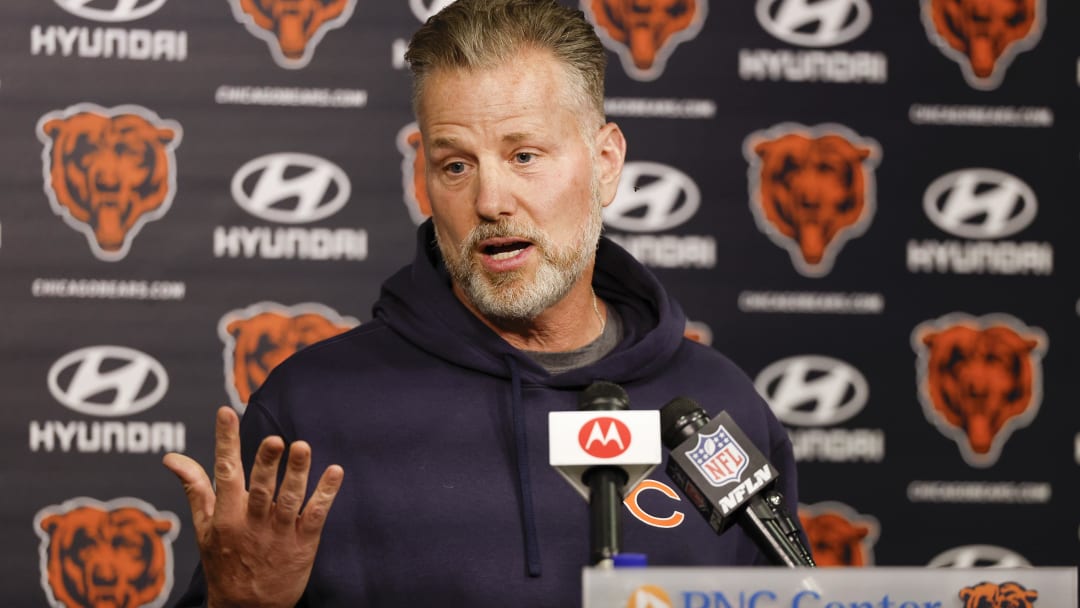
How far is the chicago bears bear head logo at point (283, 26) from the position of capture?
2891 mm

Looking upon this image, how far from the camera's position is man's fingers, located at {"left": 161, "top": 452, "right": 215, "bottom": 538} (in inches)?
49.9

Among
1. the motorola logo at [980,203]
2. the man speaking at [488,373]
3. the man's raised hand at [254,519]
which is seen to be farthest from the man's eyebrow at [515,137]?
the motorola logo at [980,203]

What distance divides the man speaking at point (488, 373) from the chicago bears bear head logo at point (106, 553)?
1.21 metres

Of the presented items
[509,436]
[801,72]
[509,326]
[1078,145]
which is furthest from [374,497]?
[1078,145]

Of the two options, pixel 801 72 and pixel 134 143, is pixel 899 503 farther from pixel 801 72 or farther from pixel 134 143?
pixel 134 143

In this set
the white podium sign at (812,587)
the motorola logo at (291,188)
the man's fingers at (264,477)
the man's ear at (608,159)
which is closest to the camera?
the white podium sign at (812,587)

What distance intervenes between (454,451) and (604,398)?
1.98 feet

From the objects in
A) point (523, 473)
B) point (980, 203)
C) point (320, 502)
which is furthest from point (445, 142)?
point (980, 203)

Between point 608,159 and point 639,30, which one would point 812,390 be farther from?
point 608,159

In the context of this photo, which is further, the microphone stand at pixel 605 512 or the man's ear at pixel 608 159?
the man's ear at pixel 608 159

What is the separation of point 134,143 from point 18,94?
0.91 feet

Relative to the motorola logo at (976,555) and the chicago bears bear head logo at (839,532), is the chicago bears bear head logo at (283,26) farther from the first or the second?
the motorola logo at (976,555)

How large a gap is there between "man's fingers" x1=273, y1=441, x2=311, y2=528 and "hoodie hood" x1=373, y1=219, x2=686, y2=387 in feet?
1.67

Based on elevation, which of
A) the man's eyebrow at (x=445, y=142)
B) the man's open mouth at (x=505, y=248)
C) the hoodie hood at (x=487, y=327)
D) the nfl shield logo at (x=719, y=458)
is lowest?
the nfl shield logo at (x=719, y=458)
